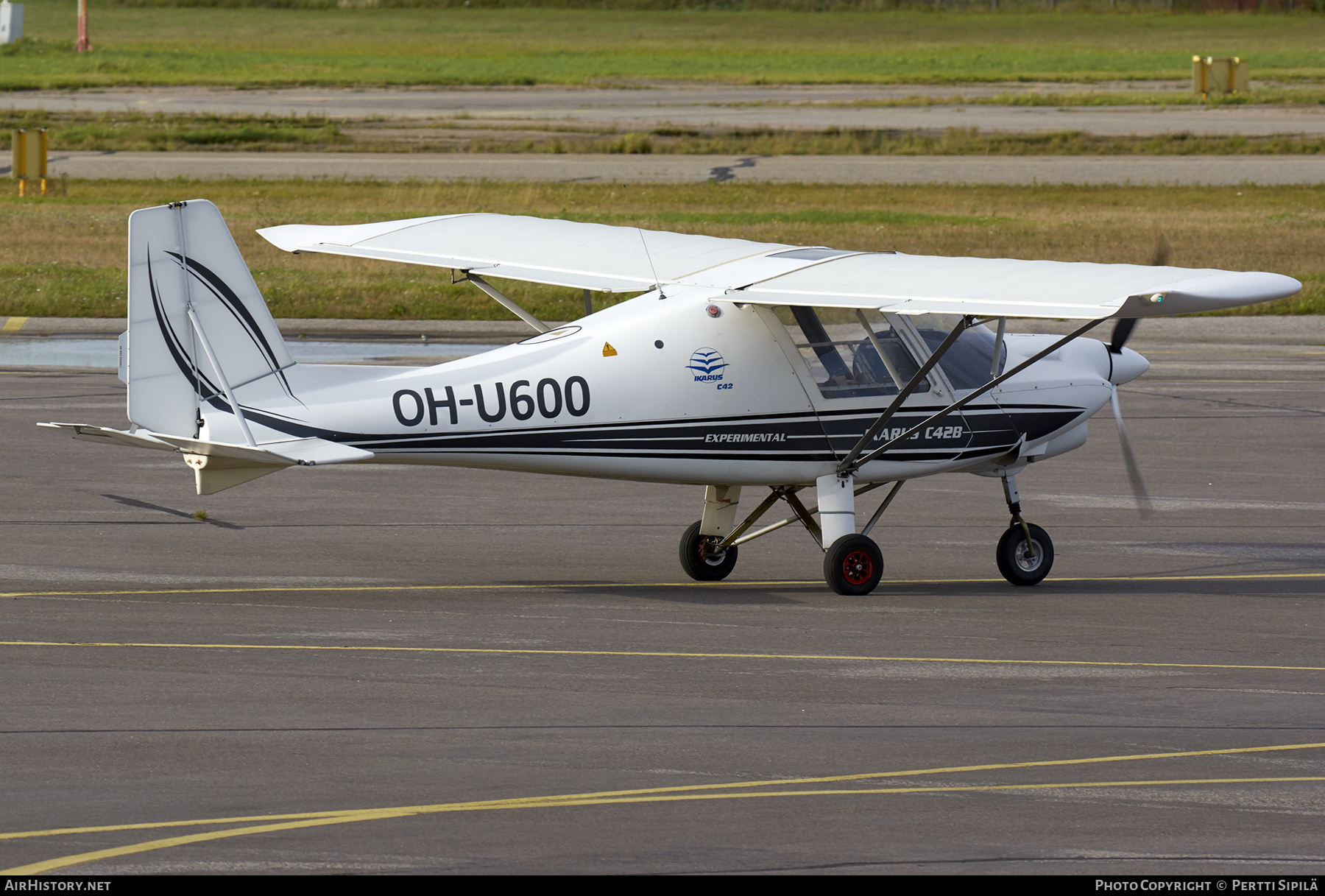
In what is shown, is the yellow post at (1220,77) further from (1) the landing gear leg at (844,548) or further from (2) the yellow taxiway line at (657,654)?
(2) the yellow taxiway line at (657,654)

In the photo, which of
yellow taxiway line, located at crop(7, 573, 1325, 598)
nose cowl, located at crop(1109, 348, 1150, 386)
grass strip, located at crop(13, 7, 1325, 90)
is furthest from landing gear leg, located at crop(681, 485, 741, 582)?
grass strip, located at crop(13, 7, 1325, 90)

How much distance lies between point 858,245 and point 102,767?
2619 centimetres

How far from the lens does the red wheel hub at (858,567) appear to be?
41.1 ft

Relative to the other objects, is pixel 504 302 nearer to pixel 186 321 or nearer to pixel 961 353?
pixel 186 321

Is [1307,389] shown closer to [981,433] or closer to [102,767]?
[981,433]

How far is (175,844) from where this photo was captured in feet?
23.8

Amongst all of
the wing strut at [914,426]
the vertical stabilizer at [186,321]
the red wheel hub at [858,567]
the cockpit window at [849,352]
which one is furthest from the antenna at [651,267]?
the vertical stabilizer at [186,321]

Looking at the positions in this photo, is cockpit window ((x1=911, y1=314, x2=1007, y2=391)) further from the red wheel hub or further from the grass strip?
the grass strip

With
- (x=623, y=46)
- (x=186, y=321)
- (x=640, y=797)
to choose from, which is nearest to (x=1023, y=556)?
(x=640, y=797)

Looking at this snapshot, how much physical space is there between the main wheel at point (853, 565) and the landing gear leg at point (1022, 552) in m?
1.13

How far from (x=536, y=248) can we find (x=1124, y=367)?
4770mm

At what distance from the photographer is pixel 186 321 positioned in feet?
37.2

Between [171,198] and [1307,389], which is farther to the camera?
[171,198]

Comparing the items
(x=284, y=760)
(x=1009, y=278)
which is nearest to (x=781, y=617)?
(x=1009, y=278)
